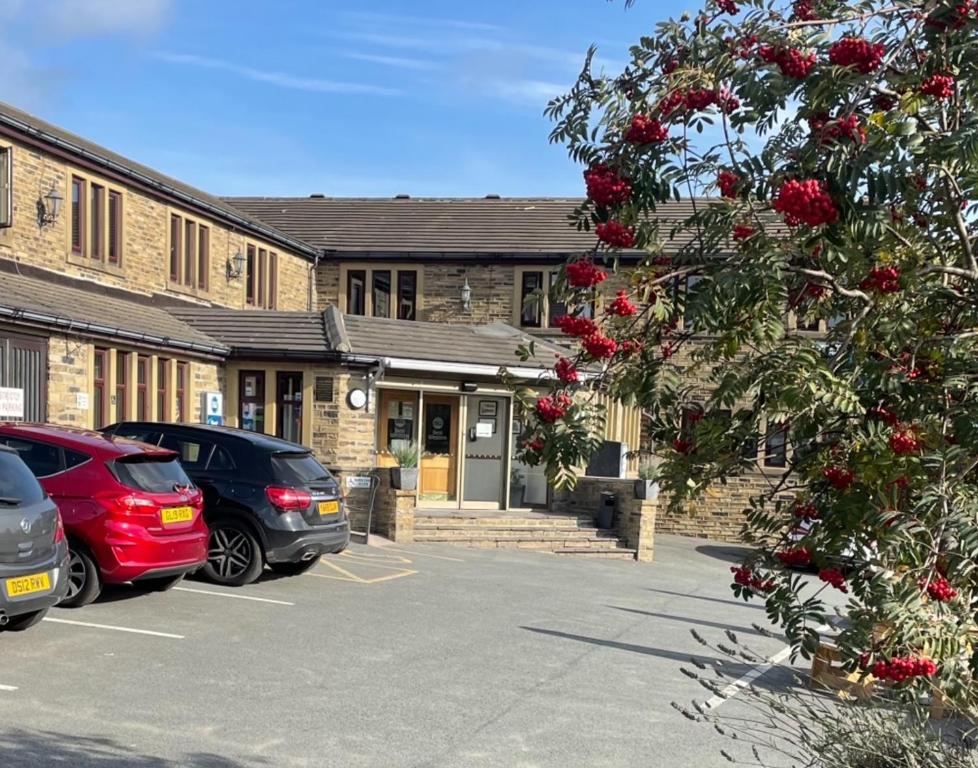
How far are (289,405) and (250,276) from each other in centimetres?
571

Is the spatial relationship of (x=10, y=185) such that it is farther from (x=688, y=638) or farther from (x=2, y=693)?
(x=688, y=638)

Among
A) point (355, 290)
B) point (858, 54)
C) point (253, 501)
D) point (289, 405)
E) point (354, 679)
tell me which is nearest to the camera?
point (858, 54)

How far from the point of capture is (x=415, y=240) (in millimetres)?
25125

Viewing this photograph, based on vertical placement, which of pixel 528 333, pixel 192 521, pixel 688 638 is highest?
pixel 528 333

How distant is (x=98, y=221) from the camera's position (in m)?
17.7

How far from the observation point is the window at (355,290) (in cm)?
2520

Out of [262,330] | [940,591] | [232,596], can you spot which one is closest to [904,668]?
[940,591]

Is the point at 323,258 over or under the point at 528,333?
over

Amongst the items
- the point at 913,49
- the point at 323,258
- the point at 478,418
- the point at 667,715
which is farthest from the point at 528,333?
the point at 913,49

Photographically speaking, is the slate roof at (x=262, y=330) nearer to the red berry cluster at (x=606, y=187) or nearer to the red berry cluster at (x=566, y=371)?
the red berry cluster at (x=566, y=371)

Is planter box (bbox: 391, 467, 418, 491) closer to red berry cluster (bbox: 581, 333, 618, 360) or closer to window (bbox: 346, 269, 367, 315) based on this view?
window (bbox: 346, 269, 367, 315)

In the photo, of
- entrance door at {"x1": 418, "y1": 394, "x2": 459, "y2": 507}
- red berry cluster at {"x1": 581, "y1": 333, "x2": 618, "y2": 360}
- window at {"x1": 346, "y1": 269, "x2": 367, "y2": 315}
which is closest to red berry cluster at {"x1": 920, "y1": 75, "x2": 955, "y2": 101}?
red berry cluster at {"x1": 581, "y1": 333, "x2": 618, "y2": 360}

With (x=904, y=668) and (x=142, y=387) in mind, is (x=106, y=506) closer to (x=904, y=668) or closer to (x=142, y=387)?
(x=904, y=668)

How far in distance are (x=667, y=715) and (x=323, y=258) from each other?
19616 mm
